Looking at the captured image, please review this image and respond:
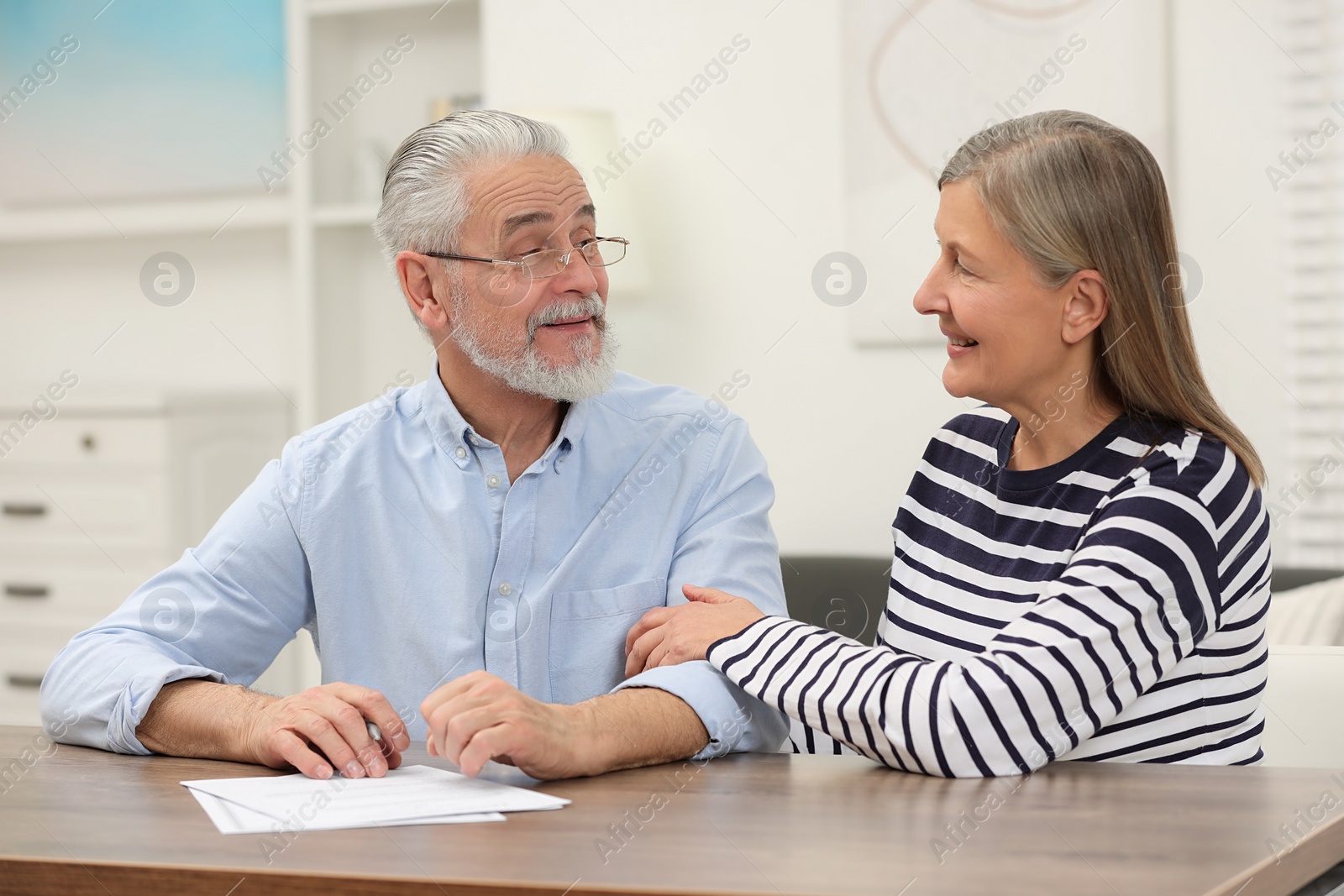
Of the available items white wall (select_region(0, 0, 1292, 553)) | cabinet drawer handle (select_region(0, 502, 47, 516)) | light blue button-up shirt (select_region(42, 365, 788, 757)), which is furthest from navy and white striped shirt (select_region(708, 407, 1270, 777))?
cabinet drawer handle (select_region(0, 502, 47, 516))

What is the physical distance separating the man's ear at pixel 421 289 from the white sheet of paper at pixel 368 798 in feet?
2.39

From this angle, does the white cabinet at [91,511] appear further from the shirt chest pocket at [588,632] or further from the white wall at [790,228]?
the shirt chest pocket at [588,632]

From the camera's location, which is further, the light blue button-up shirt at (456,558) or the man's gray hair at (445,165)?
the man's gray hair at (445,165)

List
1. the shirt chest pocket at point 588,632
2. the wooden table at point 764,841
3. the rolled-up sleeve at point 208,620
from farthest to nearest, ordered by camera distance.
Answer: the shirt chest pocket at point 588,632, the rolled-up sleeve at point 208,620, the wooden table at point 764,841

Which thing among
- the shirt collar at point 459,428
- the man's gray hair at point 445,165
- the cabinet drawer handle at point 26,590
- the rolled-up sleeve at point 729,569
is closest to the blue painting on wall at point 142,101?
the cabinet drawer handle at point 26,590

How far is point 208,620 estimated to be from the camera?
5.08 ft

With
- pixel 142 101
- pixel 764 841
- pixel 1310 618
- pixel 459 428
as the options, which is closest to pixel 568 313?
pixel 459 428

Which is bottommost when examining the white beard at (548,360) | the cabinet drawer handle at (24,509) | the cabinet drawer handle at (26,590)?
the cabinet drawer handle at (26,590)

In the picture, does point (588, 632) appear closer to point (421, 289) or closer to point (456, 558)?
point (456, 558)

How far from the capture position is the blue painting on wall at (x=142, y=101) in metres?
3.99

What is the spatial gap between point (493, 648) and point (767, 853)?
705 mm

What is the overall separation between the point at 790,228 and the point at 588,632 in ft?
5.94

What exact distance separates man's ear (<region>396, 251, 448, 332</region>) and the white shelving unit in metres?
1.91

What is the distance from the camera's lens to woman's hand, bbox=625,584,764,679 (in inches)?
53.4
